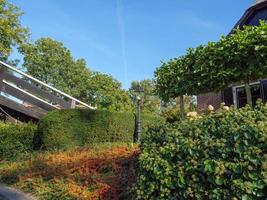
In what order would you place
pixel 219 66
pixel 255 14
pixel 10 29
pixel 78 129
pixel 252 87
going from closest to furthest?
1. pixel 219 66
2. pixel 78 129
3. pixel 252 87
4. pixel 255 14
5. pixel 10 29

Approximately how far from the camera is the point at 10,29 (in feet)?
77.3

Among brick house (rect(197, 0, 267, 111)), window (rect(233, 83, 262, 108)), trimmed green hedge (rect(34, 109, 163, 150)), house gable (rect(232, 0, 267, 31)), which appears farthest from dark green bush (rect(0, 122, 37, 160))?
house gable (rect(232, 0, 267, 31))

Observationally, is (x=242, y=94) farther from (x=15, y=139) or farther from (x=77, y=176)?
(x=77, y=176)

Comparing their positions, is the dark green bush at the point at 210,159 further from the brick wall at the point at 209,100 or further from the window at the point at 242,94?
the brick wall at the point at 209,100

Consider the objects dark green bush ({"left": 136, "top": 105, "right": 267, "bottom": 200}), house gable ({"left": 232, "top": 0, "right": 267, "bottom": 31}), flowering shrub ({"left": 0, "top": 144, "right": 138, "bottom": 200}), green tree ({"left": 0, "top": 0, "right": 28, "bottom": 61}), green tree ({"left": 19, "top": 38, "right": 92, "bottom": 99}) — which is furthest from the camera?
green tree ({"left": 19, "top": 38, "right": 92, "bottom": 99})

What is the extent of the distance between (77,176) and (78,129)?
5236 millimetres

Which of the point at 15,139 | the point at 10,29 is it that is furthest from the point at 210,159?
the point at 10,29

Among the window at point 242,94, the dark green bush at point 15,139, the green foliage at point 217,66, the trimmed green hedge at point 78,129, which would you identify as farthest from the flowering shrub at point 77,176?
the window at point 242,94

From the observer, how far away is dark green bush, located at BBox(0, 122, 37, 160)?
12281 millimetres

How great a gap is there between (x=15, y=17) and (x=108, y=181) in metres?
21.0

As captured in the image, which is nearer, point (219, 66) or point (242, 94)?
point (219, 66)

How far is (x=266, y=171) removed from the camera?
11.5ft

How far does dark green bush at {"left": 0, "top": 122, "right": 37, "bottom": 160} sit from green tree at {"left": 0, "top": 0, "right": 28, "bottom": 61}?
11650mm

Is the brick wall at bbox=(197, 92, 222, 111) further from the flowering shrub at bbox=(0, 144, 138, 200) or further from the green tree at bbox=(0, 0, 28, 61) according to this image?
the green tree at bbox=(0, 0, 28, 61)
